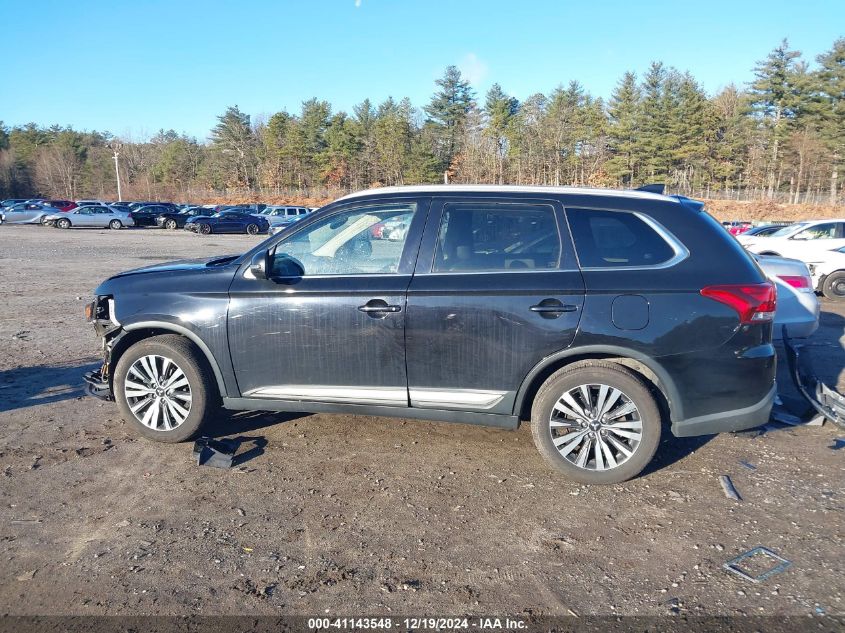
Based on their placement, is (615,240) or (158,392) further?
(158,392)

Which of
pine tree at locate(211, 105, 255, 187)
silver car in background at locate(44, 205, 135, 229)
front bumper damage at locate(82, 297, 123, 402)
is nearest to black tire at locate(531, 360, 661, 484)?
front bumper damage at locate(82, 297, 123, 402)

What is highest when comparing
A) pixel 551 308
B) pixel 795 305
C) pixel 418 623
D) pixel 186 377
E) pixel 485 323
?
pixel 551 308

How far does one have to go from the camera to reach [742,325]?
157 inches

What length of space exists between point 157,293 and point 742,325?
421cm

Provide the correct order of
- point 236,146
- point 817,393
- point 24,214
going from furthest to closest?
point 236,146, point 24,214, point 817,393

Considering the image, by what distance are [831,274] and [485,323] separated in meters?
11.5

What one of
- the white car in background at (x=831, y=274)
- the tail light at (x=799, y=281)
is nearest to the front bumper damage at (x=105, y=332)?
the tail light at (x=799, y=281)

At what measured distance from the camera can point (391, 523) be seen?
3672 mm

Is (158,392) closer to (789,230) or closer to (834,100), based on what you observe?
(789,230)

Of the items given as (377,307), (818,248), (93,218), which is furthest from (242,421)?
(93,218)

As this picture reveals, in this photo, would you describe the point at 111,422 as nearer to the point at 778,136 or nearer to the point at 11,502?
the point at 11,502

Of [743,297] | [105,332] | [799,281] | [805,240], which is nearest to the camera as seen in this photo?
[743,297]

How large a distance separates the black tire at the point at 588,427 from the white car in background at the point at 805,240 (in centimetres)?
1053

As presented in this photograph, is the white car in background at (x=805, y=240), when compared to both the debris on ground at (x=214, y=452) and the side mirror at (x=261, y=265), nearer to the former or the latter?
the side mirror at (x=261, y=265)
